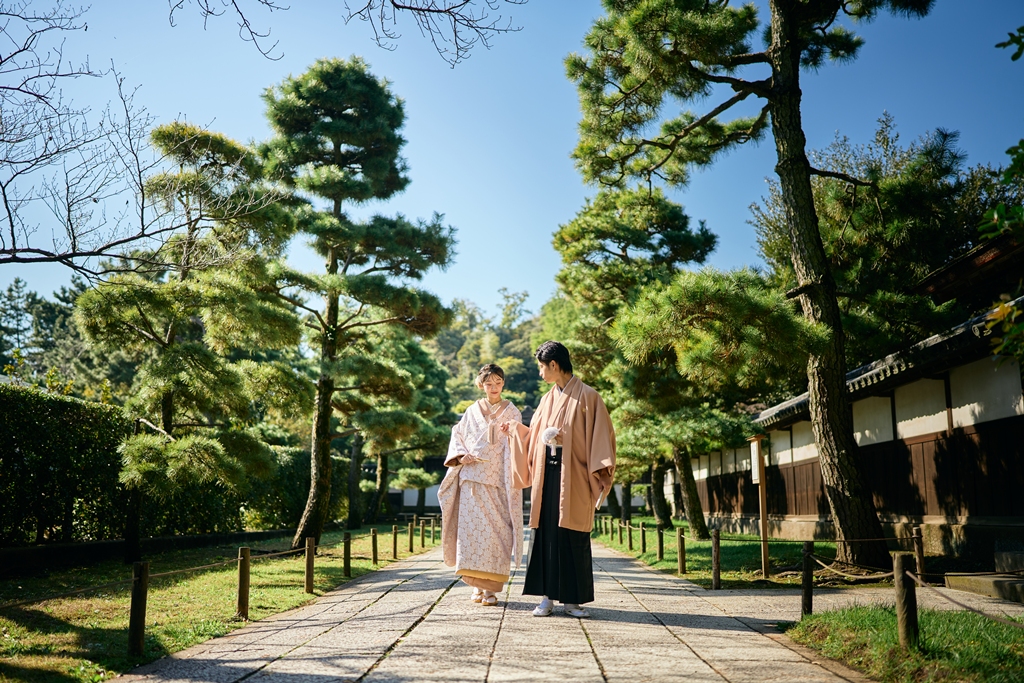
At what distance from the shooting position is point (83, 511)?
10766 millimetres

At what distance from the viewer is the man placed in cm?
614

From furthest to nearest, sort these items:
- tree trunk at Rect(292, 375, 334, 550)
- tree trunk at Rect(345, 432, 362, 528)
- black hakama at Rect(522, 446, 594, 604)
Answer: tree trunk at Rect(345, 432, 362, 528) → tree trunk at Rect(292, 375, 334, 550) → black hakama at Rect(522, 446, 594, 604)

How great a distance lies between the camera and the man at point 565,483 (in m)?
6.14

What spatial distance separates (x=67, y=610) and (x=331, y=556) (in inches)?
267

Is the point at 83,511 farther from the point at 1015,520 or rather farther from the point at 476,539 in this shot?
the point at 1015,520

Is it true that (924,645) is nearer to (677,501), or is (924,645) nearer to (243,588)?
(243,588)

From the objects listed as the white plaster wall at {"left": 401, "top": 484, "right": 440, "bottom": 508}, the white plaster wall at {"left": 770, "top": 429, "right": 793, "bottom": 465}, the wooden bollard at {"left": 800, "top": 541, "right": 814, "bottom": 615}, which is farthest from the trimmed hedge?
the white plaster wall at {"left": 401, "top": 484, "right": 440, "bottom": 508}

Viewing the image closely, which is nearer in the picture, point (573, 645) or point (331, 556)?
point (573, 645)

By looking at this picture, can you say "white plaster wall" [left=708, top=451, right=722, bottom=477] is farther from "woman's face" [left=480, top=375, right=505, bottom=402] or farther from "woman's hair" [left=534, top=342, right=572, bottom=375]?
"woman's hair" [left=534, top=342, right=572, bottom=375]

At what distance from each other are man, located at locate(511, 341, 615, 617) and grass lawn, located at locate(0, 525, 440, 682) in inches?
103

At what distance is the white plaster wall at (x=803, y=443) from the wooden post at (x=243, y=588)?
12.1m

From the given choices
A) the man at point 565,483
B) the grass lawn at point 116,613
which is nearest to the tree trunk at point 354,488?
the grass lawn at point 116,613

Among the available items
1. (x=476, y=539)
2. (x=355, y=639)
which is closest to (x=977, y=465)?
(x=476, y=539)

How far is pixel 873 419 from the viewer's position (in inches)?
488
